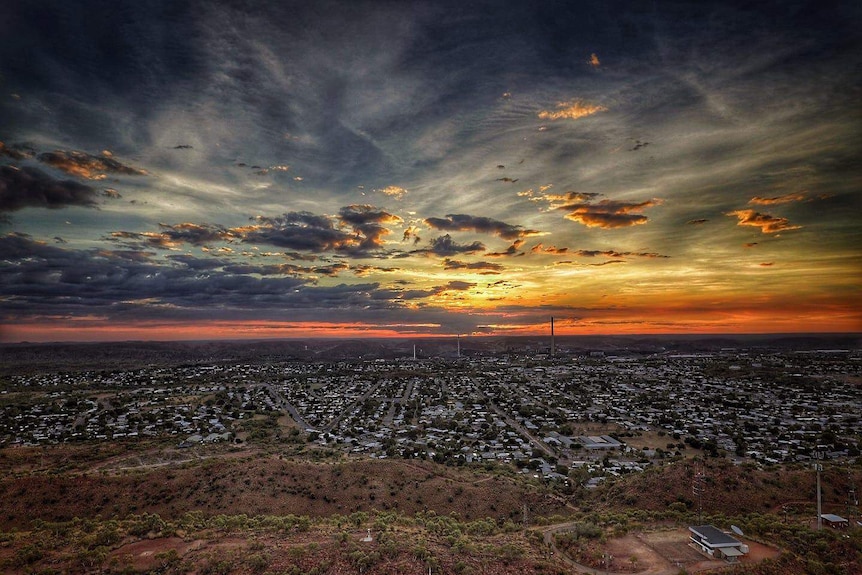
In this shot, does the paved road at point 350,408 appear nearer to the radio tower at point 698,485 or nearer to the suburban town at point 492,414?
the suburban town at point 492,414

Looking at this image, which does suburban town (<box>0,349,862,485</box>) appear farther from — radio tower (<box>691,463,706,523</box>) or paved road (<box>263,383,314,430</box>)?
radio tower (<box>691,463,706,523</box>)

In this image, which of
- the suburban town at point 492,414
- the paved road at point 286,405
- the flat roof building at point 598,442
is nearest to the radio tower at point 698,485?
the suburban town at point 492,414

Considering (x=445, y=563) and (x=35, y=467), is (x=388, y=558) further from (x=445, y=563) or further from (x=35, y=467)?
(x=35, y=467)

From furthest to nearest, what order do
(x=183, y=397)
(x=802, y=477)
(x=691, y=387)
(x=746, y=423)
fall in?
(x=691, y=387), (x=183, y=397), (x=746, y=423), (x=802, y=477)

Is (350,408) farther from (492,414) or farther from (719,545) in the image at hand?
(719,545)

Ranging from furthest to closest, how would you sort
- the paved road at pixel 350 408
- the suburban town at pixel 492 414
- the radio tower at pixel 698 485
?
the paved road at pixel 350 408, the suburban town at pixel 492 414, the radio tower at pixel 698 485

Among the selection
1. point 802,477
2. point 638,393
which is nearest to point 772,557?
point 802,477

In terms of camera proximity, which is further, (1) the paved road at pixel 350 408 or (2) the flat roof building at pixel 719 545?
(1) the paved road at pixel 350 408

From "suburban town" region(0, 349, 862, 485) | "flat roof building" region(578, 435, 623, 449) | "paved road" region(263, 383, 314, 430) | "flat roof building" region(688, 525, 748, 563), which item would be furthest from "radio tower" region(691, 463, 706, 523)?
"paved road" region(263, 383, 314, 430)
